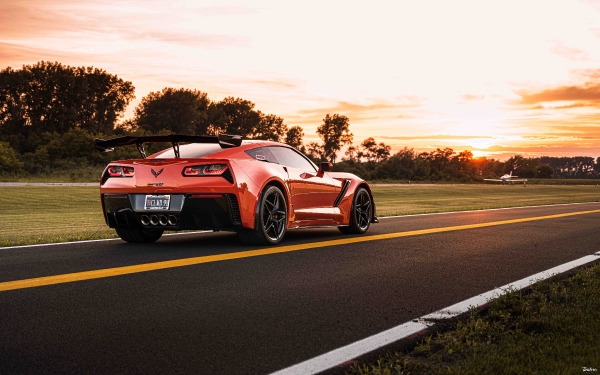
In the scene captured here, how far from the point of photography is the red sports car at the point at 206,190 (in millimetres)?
8125

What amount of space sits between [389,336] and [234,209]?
4201 millimetres

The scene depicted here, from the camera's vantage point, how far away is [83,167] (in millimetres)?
50500

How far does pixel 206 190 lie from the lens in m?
8.09

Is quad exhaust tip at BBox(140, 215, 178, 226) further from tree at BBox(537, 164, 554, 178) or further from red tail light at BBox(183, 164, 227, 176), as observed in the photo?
tree at BBox(537, 164, 554, 178)

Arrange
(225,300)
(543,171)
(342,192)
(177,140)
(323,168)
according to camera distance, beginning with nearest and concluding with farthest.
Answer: (225,300), (177,140), (323,168), (342,192), (543,171)

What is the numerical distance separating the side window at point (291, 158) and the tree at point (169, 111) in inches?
2815

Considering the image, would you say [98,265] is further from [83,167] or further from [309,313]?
[83,167]

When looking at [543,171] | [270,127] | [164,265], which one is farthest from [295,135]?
[543,171]

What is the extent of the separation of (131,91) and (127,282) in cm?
7309

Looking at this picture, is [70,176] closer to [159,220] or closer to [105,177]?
[105,177]

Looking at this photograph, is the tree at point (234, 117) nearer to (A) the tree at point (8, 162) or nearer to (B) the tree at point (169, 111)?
(B) the tree at point (169, 111)

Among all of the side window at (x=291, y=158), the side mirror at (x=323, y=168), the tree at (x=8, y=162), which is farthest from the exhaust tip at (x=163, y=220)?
the tree at (x=8, y=162)

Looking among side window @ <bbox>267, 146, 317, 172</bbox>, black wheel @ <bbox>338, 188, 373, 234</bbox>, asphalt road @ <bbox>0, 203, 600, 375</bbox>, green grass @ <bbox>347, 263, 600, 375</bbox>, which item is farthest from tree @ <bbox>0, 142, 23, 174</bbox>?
green grass @ <bbox>347, 263, 600, 375</bbox>

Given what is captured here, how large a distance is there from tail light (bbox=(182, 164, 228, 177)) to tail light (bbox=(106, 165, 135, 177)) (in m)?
0.78
